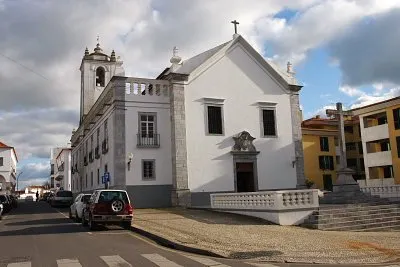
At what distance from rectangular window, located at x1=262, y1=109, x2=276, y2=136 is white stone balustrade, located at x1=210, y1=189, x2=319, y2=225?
11451mm

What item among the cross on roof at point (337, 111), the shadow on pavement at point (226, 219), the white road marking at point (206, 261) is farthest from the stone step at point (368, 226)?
the white road marking at point (206, 261)

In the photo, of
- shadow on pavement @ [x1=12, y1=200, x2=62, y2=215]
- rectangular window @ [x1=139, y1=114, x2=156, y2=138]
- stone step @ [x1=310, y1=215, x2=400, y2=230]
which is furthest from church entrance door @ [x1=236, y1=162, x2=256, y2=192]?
shadow on pavement @ [x1=12, y1=200, x2=62, y2=215]

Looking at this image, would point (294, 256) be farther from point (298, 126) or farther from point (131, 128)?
point (298, 126)

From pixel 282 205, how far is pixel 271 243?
6.08 meters

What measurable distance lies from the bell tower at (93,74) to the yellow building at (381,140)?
83.3 feet

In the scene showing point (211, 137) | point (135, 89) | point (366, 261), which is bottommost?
point (366, 261)

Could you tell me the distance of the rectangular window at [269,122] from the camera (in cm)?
3180

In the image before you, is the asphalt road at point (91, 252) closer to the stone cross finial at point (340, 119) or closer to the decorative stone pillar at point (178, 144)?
the decorative stone pillar at point (178, 144)

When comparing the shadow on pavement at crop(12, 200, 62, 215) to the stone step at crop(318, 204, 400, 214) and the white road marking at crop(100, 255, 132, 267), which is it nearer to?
the stone step at crop(318, 204, 400, 214)

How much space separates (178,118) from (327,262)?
19547 millimetres

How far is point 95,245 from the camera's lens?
41.7ft

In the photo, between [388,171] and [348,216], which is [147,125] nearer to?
[348,216]

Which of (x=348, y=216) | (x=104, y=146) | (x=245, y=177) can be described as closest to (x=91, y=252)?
Result: (x=348, y=216)

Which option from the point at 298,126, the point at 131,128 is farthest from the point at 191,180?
the point at 298,126
